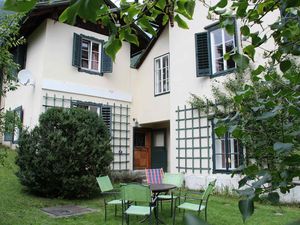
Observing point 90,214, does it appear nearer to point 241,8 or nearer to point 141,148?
point 241,8

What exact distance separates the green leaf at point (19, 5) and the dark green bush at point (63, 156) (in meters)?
8.06

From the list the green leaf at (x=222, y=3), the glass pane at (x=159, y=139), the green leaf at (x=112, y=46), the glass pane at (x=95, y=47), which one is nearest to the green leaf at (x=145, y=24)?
the green leaf at (x=112, y=46)

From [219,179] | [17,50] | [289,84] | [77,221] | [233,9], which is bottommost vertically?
A: [77,221]

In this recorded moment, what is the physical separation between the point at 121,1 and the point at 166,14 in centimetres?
26

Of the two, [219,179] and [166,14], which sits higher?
[166,14]

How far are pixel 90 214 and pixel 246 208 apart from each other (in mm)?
6761

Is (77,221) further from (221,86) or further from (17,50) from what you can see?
(17,50)

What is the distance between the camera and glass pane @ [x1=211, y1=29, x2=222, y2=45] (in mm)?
10640

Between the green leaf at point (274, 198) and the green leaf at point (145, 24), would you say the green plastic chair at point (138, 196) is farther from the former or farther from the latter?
the green leaf at point (274, 198)

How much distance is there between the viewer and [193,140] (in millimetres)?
10859

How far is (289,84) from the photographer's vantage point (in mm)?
1164

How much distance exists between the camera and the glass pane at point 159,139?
14.3m

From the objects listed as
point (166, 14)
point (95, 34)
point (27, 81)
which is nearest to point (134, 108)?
point (95, 34)

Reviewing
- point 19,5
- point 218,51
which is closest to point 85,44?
point 218,51
